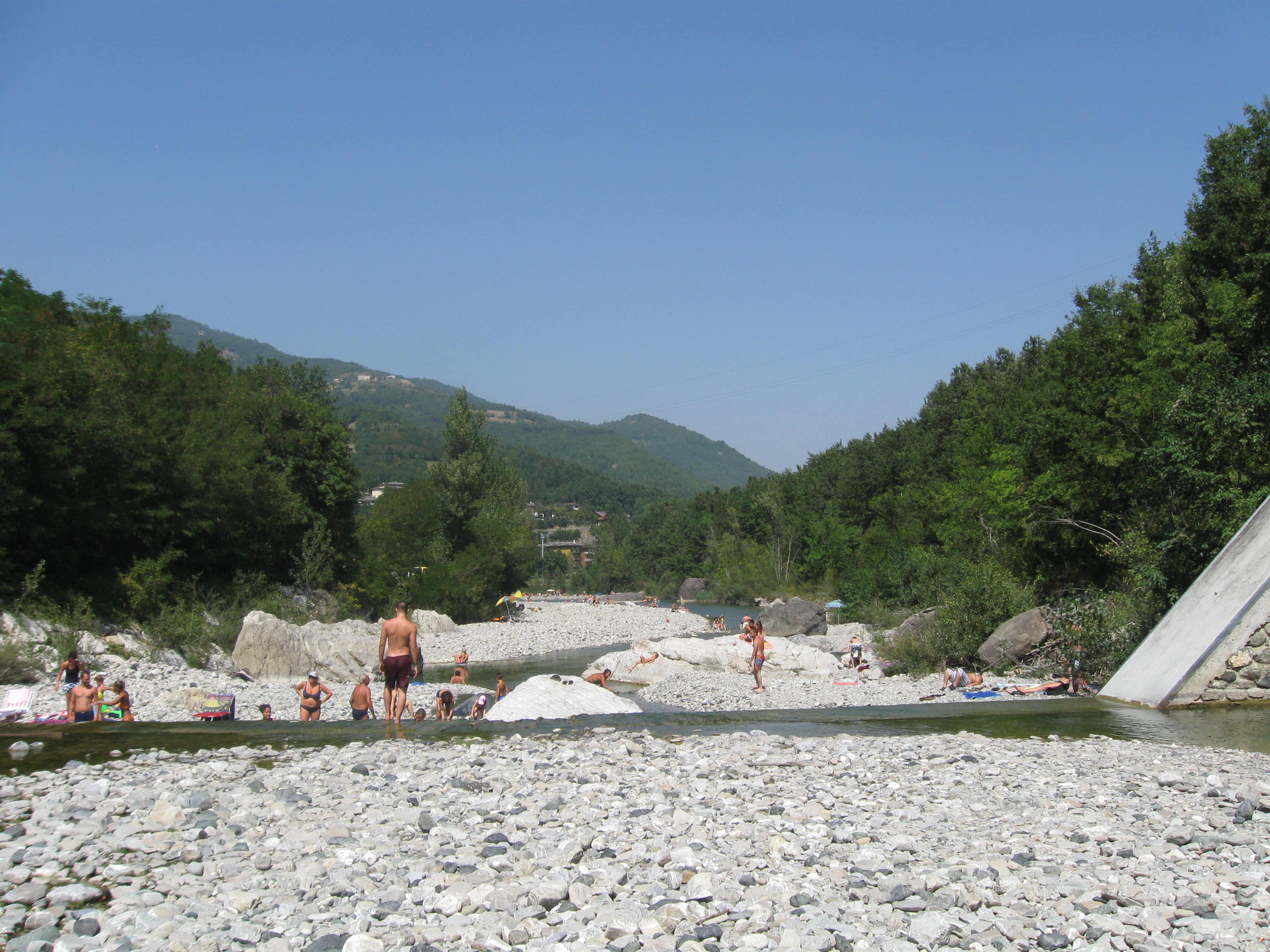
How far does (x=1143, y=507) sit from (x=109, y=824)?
24.9 metres

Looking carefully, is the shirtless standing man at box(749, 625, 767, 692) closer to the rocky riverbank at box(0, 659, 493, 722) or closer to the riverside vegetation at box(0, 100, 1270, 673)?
the riverside vegetation at box(0, 100, 1270, 673)

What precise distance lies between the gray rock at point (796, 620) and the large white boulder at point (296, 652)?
92.1 feet

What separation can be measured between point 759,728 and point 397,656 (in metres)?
5.52

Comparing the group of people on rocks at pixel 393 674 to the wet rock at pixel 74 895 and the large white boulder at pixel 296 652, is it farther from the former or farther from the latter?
the large white boulder at pixel 296 652

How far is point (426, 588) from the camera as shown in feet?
199

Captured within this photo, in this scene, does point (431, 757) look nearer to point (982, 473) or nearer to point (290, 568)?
point (290, 568)

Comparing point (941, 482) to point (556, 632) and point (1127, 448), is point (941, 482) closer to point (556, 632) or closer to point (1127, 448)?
point (556, 632)

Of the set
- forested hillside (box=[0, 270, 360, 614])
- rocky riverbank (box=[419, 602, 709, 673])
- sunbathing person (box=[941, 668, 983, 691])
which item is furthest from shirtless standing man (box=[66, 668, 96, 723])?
rocky riverbank (box=[419, 602, 709, 673])

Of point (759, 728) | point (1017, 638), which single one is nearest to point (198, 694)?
point (759, 728)

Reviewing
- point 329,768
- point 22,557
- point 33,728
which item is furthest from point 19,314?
point 329,768

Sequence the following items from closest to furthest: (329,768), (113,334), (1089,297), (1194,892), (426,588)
Answer: 1. (1194,892)
2. (329,768)
3. (113,334)
4. (1089,297)
5. (426,588)

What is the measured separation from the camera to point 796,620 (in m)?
52.4

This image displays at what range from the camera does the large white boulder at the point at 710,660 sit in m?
31.3

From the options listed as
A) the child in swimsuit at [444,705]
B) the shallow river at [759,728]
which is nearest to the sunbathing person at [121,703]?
the shallow river at [759,728]
